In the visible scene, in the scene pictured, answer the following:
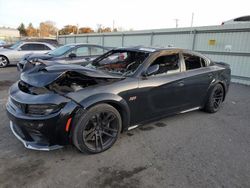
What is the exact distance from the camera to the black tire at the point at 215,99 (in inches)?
186

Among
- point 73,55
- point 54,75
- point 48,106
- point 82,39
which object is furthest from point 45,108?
point 82,39

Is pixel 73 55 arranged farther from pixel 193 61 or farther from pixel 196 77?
pixel 196 77

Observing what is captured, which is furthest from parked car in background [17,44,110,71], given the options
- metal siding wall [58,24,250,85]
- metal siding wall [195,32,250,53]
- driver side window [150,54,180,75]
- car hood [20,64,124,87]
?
metal siding wall [195,32,250,53]

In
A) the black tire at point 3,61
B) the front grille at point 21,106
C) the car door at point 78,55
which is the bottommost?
the black tire at point 3,61

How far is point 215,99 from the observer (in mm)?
4910

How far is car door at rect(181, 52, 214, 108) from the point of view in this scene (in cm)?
412

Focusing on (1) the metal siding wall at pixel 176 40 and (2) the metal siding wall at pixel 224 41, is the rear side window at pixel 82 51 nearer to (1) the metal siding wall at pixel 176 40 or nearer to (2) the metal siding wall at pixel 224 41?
(1) the metal siding wall at pixel 176 40

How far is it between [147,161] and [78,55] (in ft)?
19.7

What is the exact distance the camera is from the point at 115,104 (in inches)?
122

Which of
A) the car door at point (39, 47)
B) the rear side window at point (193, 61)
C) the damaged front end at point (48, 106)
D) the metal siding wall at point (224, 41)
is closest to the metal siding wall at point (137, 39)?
the metal siding wall at point (224, 41)

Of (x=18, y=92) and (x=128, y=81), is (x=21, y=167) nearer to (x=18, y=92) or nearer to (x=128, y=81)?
(x=18, y=92)

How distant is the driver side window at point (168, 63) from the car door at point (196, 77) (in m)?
0.21

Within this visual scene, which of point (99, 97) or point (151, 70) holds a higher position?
point (151, 70)

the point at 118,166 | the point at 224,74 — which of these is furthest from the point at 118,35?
the point at 118,166
